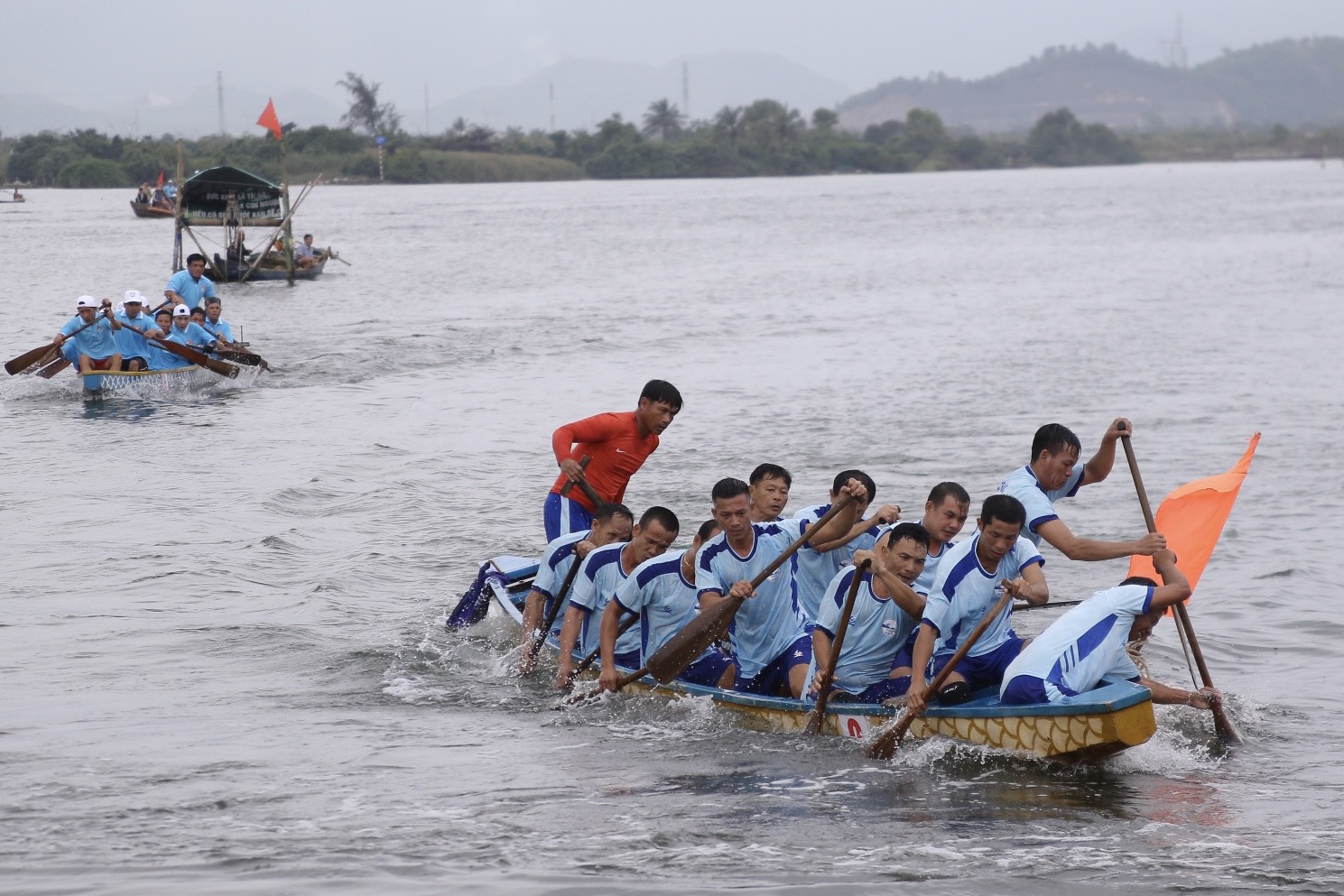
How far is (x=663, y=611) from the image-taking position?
9.04 metres

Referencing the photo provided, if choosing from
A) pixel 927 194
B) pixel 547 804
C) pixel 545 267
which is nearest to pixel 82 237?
pixel 545 267

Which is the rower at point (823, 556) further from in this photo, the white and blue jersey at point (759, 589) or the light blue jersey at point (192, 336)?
the light blue jersey at point (192, 336)

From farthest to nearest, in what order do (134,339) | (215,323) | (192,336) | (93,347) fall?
(215,323)
(192,336)
(134,339)
(93,347)

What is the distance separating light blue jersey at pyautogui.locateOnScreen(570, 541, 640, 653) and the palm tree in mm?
137374

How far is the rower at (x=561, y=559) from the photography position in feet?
30.8

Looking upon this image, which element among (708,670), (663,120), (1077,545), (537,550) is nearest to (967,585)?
(1077,545)

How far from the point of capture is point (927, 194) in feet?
308

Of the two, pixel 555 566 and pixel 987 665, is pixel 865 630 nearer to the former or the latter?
pixel 987 665

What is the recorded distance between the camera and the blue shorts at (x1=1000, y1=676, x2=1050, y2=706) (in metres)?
7.70

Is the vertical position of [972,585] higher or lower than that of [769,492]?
lower

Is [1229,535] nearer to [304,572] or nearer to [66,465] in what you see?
[304,572]

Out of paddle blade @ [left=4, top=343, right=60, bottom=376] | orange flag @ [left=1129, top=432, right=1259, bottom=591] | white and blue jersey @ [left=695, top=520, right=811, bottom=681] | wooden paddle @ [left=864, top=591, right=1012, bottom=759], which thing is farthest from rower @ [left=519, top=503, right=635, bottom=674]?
paddle blade @ [left=4, top=343, right=60, bottom=376]

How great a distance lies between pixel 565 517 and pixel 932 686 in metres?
3.56

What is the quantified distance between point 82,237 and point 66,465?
38680mm
